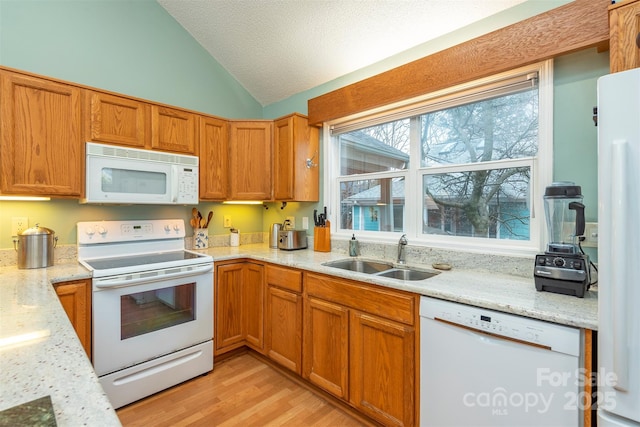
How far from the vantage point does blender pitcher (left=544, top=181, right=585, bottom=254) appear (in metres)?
1.44

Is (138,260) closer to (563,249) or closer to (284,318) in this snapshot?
(284,318)

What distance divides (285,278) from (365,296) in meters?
0.74

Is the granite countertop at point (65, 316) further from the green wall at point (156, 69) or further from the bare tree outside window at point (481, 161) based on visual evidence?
the green wall at point (156, 69)

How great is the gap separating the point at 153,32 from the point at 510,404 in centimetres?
367

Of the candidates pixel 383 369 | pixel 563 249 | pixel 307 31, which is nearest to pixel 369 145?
pixel 307 31

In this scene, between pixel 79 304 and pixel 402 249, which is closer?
pixel 79 304

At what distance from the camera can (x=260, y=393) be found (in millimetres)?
2100

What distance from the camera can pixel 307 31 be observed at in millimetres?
2457

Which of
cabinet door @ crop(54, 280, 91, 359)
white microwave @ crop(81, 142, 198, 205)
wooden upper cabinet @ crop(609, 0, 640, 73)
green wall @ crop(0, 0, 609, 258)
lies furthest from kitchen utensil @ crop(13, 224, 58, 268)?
wooden upper cabinet @ crop(609, 0, 640, 73)

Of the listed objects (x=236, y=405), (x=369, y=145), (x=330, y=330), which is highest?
(x=369, y=145)

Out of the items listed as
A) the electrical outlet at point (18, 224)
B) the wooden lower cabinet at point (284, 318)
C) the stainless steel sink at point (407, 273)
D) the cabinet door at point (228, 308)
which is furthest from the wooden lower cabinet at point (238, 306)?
the electrical outlet at point (18, 224)

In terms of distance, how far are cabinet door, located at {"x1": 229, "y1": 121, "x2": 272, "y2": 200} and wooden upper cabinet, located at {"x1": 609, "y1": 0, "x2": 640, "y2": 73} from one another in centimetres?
242

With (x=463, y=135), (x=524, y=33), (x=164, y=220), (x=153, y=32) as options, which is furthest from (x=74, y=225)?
(x=524, y=33)

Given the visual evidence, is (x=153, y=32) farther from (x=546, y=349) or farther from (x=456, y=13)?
(x=546, y=349)
